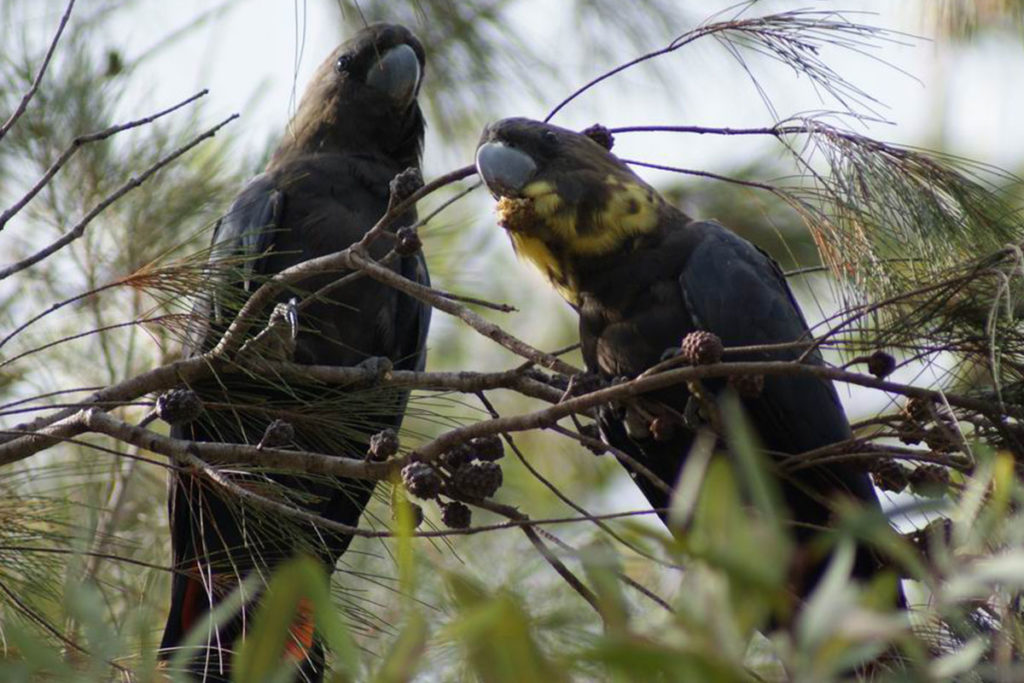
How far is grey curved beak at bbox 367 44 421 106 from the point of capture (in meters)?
3.48

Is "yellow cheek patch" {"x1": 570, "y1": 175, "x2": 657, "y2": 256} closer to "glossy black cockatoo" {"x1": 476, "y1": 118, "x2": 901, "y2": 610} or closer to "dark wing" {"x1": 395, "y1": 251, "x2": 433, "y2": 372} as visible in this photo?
"glossy black cockatoo" {"x1": 476, "y1": 118, "x2": 901, "y2": 610}

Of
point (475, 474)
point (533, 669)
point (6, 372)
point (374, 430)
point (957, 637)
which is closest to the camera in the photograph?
point (533, 669)

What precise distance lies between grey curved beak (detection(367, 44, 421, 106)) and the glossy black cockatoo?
98cm

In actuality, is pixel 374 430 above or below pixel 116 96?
below

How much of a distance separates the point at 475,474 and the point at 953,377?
0.79m

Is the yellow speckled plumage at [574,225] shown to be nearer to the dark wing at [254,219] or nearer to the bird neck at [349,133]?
the dark wing at [254,219]

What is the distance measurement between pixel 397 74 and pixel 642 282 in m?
1.28

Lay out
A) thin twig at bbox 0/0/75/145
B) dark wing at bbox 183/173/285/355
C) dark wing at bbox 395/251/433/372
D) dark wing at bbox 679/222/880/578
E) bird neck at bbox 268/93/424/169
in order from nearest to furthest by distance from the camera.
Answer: thin twig at bbox 0/0/75/145, dark wing at bbox 679/222/880/578, dark wing at bbox 183/173/285/355, dark wing at bbox 395/251/433/372, bird neck at bbox 268/93/424/169

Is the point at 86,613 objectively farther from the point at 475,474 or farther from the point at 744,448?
the point at 475,474

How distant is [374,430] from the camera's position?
2.39 meters

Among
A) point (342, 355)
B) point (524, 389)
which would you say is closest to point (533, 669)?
point (524, 389)

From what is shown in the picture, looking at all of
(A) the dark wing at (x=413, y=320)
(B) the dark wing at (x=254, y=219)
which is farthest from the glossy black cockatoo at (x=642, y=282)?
(A) the dark wing at (x=413, y=320)

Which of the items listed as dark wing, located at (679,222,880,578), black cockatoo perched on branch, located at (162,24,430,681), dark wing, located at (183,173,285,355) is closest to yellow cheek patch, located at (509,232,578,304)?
dark wing, located at (679,222,880,578)

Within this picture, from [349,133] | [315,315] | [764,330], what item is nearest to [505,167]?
[764,330]
